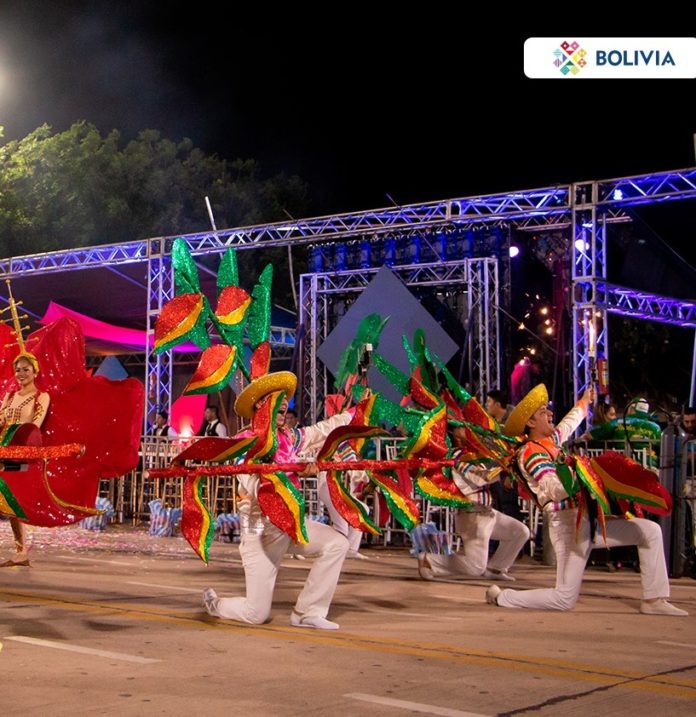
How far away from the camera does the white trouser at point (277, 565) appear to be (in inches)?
248

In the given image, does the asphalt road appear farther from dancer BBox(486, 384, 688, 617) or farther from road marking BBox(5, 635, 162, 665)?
dancer BBox(486, 384, 688, 617)

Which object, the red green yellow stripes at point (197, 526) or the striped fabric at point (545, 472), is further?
the striped fabric at point (545, 472)

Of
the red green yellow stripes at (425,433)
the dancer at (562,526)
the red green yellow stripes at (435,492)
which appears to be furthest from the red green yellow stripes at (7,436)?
the dancer at (562,526)

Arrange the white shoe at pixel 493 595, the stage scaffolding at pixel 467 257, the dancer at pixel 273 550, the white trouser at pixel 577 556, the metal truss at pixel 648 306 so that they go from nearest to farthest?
the dancer at pixel 273 550 < the white trouser at pixel 577 556 < the white shoe at pixel 493 595 < the stage scaffolding at pixel 467 257 < the metal truss at pixel 648 306

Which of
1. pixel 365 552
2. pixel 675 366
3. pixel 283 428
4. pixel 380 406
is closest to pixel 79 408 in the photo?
pixel 283 428

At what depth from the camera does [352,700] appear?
4512 millimetres

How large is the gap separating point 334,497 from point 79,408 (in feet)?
6.39

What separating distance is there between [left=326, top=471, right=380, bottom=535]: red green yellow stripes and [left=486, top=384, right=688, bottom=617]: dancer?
1.34 metres

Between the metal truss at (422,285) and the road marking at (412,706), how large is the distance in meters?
12.9

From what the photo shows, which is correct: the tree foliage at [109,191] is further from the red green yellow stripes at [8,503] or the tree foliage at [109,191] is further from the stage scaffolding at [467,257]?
the red green yellow stripes at [8,503]

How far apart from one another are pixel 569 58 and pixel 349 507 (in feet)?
31.3

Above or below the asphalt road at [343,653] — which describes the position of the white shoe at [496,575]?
below

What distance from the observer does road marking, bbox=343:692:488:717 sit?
4.29 meters

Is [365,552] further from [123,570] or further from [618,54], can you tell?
[618,54]
